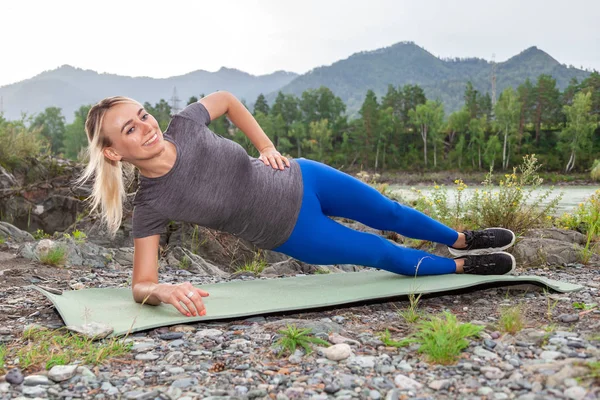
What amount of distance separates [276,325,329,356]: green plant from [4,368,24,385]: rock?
36.9 inches

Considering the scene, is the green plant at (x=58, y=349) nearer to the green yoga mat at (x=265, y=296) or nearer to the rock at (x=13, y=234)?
the green yoga mat at (x=265, y=296)

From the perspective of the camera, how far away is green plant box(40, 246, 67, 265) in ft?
13.4

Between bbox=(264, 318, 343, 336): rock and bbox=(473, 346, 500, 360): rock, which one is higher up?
bbox=(473, 346, 500, 360): rock

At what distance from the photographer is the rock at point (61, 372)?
1904mm

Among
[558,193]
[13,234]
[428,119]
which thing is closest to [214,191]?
[13,234]

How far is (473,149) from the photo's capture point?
4834 centimetres

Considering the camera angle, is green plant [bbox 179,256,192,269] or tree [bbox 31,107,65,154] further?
tree [bbox 31,107,65,154]

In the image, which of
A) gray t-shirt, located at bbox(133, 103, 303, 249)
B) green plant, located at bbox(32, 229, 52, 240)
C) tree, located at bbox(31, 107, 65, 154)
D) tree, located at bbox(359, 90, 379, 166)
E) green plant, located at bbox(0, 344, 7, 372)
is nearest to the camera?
green plant, located at bbox(0, 344, 7, 372)

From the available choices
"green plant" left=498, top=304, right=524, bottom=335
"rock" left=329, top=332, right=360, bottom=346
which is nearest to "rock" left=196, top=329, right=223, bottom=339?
"rock" left=329, top=332, right=360, bottom=346

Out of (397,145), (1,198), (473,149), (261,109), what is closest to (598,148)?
(473,149)

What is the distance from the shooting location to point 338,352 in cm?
203

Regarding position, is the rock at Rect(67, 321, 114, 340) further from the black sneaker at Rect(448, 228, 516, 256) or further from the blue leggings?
the black sneaker at Rect(448, 228, 516, 256)

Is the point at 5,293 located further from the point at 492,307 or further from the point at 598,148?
the point at 598,148

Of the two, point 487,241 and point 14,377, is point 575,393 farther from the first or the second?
point 487,241
